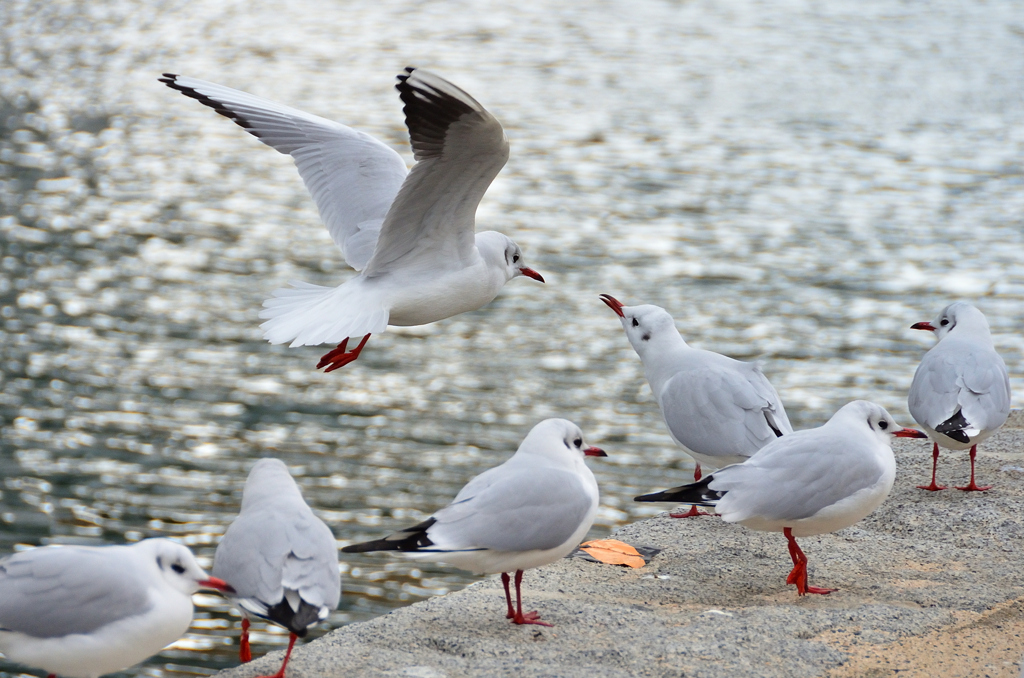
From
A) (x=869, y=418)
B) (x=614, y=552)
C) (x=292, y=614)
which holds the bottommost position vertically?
(x=614, y=552)

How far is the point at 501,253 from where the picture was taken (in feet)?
17.1

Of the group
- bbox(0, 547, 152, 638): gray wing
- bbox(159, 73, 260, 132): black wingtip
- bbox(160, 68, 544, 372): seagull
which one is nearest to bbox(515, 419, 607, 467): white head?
bbox(160, 68, 544, 372): seagull

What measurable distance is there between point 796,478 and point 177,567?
1.93 meters

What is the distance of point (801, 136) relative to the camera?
1457 cm

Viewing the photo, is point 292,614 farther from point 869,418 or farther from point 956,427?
point 956,427

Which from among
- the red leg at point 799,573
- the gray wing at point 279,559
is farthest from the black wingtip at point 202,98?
the red leg at point 799,573

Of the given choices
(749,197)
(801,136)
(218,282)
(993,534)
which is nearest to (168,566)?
(993,534)

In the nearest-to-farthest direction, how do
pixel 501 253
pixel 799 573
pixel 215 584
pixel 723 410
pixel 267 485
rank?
pixel 215 584 < pixel 267 485 < pixel 799 573 < pixel 723 410 < pixel 501 253

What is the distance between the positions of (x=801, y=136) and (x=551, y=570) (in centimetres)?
1078

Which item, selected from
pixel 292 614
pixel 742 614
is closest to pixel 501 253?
pixel 742 614

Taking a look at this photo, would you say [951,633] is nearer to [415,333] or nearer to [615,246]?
[415,333]

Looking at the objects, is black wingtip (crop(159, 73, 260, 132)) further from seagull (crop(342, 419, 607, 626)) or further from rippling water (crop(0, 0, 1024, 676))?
seagull (crop(342, 419, 607, 626))

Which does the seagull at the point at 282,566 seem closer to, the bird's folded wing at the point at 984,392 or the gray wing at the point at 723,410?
the gray wing at the point at 723,410

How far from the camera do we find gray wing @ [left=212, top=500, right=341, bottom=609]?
3.40 metres
